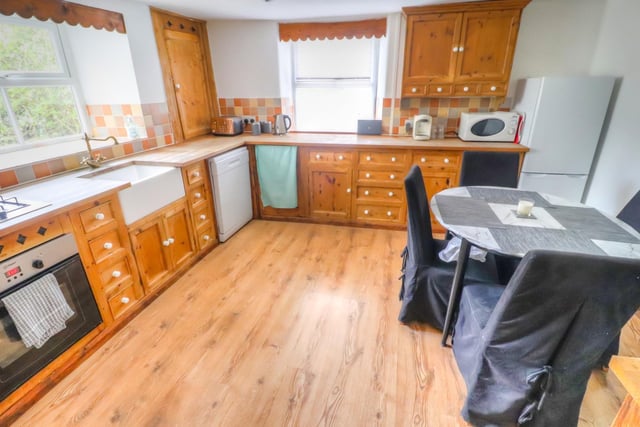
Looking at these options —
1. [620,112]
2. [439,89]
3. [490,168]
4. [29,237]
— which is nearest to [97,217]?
[29,237]

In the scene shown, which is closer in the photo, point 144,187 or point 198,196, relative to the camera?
point 144,187

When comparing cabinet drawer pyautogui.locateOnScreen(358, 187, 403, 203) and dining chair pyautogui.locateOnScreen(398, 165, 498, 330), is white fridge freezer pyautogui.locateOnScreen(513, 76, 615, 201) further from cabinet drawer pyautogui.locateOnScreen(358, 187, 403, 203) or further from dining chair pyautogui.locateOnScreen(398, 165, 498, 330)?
dining chair pyautogui.locateOnScreen(398, 165, 498, 330)

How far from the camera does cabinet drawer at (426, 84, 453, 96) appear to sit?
297 cm

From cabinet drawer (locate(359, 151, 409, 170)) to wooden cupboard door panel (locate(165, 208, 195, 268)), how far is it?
5.63 feet

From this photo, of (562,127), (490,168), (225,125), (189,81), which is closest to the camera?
(490,168)

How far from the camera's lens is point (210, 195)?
2.87 meters

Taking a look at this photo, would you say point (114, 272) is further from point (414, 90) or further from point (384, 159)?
point (414, 90)

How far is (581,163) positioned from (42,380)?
13.1 ft

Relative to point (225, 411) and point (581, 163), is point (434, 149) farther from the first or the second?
point (225, 411)

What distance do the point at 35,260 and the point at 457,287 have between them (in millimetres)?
2073

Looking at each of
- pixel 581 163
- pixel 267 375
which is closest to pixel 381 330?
pixel 267 375

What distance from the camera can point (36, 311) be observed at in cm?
149

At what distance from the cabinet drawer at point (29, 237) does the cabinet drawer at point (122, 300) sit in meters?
0.55

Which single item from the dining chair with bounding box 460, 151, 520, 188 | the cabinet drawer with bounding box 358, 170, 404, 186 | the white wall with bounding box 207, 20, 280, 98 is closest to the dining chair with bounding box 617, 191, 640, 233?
the dining chair with bounding box 460, 151, 520, 188
